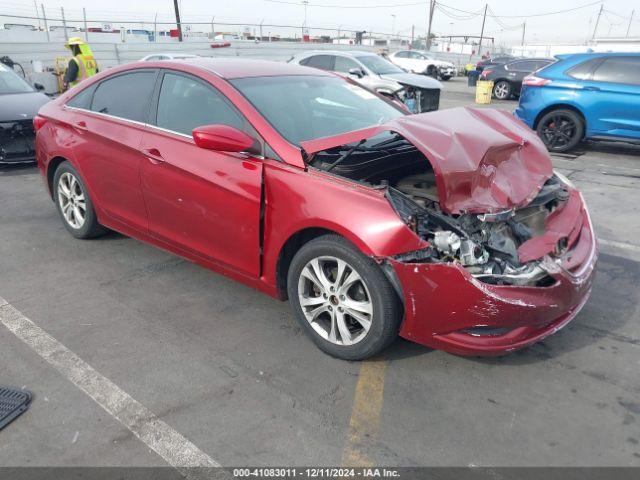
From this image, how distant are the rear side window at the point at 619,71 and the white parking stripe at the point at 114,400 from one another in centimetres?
871

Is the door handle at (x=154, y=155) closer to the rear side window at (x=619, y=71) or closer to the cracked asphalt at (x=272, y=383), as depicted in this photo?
the cracked asphalt at (x=272, y=383)

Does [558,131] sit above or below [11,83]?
below

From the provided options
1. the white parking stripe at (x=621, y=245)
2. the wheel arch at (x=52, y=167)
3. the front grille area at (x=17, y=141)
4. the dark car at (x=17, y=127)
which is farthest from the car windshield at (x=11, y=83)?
the white parking stripe at (x=621, y=245)

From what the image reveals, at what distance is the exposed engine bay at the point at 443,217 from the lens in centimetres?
274

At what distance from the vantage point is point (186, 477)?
2.30 metres

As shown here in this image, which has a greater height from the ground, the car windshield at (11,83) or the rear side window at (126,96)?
the rear side window at (126,96)

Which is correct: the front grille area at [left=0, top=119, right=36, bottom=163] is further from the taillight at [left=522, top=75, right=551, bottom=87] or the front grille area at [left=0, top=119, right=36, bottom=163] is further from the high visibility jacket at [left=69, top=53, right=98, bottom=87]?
the taillight at [left=522, top=75, right=551, bottom=87]

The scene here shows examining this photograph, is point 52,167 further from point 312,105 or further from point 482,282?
point 482,282

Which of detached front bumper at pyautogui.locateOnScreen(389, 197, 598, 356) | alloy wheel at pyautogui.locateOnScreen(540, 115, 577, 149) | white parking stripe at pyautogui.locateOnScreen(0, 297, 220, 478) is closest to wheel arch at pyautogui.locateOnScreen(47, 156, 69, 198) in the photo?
Answer: white parking stripe at pyautogui.locateOnScreen(0, 297, 220, 478)

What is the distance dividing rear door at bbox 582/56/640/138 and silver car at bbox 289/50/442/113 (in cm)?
365

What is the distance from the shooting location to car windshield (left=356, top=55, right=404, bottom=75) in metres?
13.7

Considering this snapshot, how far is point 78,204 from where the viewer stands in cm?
479

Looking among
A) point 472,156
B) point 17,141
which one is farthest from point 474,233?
point 17,141

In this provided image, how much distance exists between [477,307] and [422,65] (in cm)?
2731
